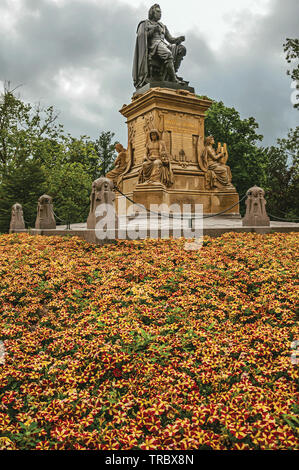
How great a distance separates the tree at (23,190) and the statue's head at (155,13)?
9126mm

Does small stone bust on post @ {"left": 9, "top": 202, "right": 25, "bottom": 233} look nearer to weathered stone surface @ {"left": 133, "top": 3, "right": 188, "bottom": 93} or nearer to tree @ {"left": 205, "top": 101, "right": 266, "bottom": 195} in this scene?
weathered stone surface @ {"left": 133, "top": 3, "right": 188, "bottom": 93}

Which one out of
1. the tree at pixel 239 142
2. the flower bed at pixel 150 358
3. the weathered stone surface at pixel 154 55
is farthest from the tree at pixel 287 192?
the flower bed at pixel 150 358

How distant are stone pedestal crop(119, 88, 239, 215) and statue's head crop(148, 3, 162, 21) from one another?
3488mm

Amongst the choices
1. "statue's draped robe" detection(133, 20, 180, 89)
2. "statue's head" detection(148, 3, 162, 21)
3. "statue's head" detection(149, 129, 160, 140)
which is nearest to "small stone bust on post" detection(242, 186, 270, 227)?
"statue's head" detection(149, 129, 160, 140)

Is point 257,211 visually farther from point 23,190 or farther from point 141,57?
point 23,190

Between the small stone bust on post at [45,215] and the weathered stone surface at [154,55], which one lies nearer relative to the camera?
the small stone bust on post at [45,215]

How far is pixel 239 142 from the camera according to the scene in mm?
34219

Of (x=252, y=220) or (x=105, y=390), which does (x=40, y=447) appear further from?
(x=252, y=220)

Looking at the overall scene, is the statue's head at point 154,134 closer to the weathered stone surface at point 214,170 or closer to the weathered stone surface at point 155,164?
the weathered stone surface at point 155,164

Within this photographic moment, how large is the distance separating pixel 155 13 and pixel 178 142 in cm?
576

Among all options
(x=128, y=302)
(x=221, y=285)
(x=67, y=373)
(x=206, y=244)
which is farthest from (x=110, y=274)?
(x=206, y=244)

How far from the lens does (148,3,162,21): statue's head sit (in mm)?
15109

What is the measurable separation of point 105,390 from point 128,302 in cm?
160

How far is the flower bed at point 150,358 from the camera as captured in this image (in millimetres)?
2049
